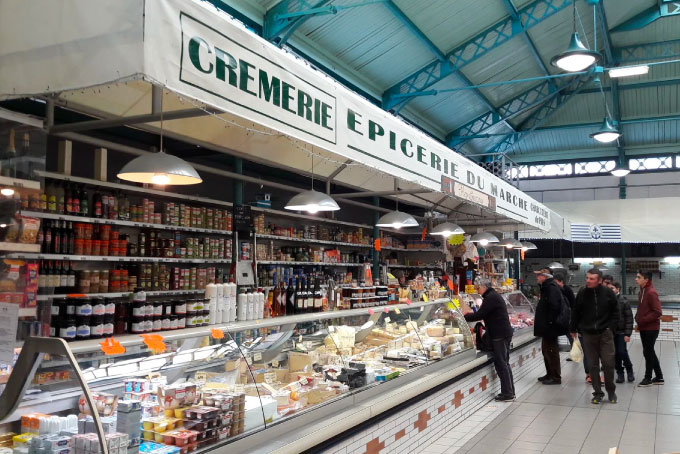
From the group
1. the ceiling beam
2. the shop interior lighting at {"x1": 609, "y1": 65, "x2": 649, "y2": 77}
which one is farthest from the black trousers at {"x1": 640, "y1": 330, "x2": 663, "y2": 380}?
the ceiling beam

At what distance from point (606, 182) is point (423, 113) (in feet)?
30.4

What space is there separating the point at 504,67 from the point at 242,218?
11.4 m

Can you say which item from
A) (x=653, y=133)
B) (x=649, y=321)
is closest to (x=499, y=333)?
(x=649, y=321)

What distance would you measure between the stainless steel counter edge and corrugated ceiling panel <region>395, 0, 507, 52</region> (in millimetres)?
8234

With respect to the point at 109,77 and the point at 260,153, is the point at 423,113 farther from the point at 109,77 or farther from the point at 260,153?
the point at 109,77

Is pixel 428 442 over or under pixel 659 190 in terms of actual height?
under

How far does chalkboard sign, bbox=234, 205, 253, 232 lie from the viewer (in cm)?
736

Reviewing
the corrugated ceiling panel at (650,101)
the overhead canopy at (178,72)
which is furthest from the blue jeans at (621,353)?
the corrugated ceiling panel at (650,101)

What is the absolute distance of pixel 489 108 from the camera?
1855cm

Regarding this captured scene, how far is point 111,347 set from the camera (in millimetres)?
2852

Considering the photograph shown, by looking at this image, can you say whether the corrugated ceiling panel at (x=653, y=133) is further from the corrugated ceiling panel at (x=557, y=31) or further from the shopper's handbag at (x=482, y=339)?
the shopper's handbag at (x=482, y=339)

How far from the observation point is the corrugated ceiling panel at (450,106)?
15859 mm

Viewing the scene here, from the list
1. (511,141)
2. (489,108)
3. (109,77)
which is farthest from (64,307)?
(511,141)

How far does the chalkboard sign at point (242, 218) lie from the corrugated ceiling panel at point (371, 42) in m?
4.84
